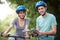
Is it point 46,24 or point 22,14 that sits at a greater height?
point 22,14

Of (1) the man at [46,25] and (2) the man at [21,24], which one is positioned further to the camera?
(2) the man at [21,24]

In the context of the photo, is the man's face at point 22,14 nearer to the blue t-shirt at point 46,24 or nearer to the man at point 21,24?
the man at point 21,24

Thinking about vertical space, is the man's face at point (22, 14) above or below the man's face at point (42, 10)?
below

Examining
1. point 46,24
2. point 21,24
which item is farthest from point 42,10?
point 21,24

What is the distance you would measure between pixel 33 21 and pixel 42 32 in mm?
1932

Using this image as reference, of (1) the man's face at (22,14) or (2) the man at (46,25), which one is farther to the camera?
(1) the man's face at (22,14)

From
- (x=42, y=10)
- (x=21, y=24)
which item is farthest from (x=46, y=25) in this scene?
(x=21, y=24)

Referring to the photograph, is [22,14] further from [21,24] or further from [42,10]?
[42,10]

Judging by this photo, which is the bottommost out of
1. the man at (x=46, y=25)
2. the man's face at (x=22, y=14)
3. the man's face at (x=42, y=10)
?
the man at (x=46, y=25)

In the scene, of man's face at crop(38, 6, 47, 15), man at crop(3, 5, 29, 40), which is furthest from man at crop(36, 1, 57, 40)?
man at crop(3, 5, 29, 40)

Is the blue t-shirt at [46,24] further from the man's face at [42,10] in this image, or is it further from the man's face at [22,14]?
the man's face at [22,14]

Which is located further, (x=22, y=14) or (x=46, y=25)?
(x=22, y=14)

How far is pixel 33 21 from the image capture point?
15.2 ft

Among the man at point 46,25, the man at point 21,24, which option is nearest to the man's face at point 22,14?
the man at point 21,24
